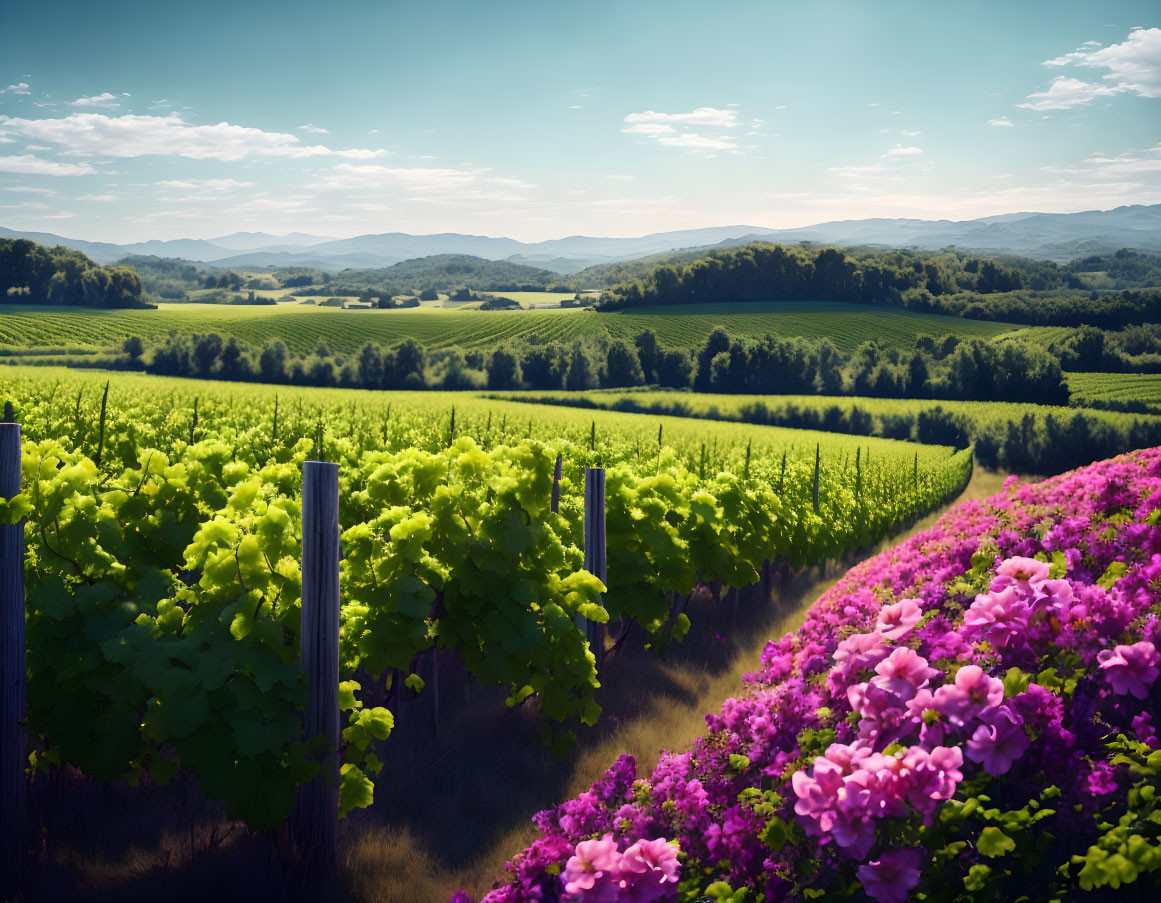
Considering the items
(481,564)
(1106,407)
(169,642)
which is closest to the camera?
(169,642)

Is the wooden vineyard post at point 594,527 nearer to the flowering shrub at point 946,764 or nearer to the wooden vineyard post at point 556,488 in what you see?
the wooden vineyard post at point 556,488

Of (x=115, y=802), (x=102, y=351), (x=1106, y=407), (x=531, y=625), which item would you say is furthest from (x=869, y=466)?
(x=102, y=351)

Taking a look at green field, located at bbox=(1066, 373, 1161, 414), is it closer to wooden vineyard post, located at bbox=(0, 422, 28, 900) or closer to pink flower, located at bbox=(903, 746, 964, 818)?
pink flower, located at bbox=(903, 746, 964, 818)

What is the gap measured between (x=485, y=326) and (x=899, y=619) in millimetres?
97191

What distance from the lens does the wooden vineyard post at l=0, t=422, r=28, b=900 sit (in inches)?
149

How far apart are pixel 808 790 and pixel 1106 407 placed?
63709 mm

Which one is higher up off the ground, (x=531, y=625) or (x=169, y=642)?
(x=169, y=642)

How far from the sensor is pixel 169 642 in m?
3.76

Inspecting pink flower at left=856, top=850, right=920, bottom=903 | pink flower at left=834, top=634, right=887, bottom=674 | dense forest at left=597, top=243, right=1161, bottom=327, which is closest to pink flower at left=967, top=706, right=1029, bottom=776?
pink flower at left=856, top=850, right=920, bottom=903

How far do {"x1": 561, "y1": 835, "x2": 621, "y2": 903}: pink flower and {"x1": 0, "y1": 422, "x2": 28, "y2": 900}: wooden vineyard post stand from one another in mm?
2906

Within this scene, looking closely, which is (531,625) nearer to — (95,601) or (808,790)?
(95,601)

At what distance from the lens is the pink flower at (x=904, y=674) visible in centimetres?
252

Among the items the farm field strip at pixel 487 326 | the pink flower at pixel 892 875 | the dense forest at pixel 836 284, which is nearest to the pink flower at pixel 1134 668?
the pink flower at pixel 892 875

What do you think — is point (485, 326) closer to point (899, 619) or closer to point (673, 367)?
point (673, 367)
